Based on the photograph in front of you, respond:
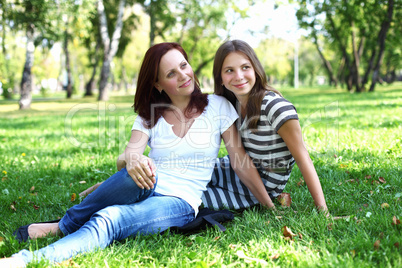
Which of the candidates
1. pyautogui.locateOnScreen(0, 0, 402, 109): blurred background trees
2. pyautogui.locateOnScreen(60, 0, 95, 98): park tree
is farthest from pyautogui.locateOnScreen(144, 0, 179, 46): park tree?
pyautogui.locateOnScreen(60, 0, 95, 98): park tree

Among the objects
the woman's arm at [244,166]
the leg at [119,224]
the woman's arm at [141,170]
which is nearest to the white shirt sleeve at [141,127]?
the woman's arm at [141,170]

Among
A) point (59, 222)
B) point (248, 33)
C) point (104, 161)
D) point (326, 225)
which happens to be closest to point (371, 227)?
point (326, 225)

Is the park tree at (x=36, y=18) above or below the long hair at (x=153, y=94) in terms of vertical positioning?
above

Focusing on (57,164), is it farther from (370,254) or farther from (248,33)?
(248,33)

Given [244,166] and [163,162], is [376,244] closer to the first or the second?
[244,166]

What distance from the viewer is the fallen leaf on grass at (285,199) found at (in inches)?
126

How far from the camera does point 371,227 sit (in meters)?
2.48

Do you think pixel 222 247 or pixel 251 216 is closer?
pixel 222 247

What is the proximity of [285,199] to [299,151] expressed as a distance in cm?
64

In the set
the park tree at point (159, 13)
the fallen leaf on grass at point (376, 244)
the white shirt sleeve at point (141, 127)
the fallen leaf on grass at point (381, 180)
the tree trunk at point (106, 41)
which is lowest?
the fallen leaf on grass at point (376, 244)

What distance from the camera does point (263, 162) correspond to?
3113 millimetres

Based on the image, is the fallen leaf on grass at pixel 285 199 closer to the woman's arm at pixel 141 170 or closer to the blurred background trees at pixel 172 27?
the woman's arm at pixel 141 170

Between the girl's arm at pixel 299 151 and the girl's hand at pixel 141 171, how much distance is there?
1052 mm

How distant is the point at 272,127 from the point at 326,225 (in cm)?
84
